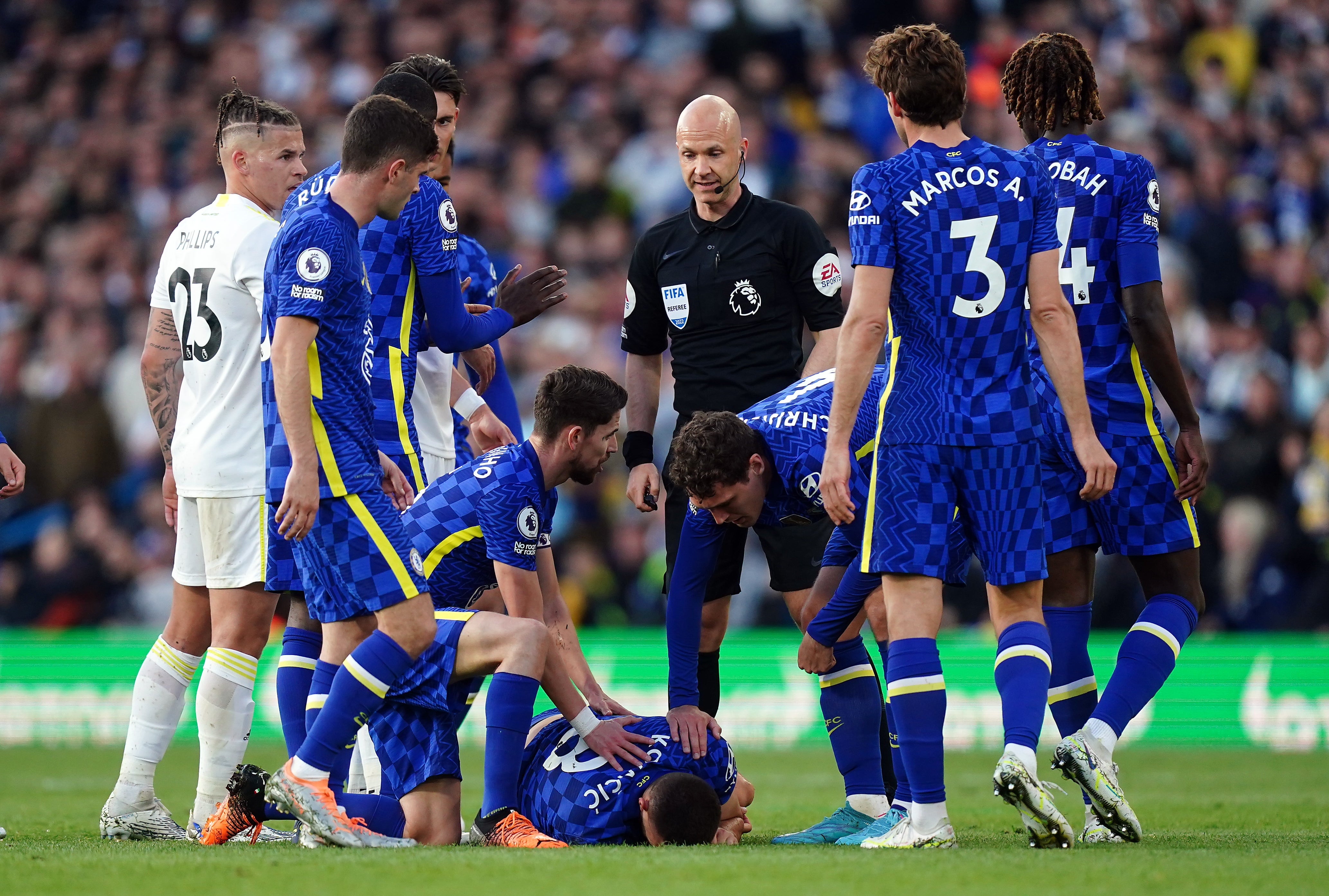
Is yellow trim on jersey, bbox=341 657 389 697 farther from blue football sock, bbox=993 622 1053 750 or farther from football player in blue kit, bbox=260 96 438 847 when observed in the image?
blue football sock, bbox=993 622 1053 750

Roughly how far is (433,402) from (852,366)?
264 centimetres

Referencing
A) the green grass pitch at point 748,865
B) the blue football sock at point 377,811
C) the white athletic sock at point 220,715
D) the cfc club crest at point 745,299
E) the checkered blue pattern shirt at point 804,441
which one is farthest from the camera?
the cfc club crest at point 745,299

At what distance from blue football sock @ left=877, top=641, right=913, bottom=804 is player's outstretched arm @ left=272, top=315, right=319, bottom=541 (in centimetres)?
193

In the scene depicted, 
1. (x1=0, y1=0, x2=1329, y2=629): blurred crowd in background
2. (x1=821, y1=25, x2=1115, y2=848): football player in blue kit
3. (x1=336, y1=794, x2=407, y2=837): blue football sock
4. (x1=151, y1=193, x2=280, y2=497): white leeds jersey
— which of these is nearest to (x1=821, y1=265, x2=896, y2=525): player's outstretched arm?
(x1=821, y1=25, x2=1115, y2=848): football player in blue kit

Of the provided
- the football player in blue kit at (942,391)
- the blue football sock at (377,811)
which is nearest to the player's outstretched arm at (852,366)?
the football player in blue kit at (942,391)

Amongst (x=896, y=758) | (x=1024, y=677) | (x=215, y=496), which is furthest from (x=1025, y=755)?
(x=215, y=496)

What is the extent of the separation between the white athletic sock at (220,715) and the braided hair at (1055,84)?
3667 mm

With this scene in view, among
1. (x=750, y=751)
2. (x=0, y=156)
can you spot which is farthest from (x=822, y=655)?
(x=0, y=156)

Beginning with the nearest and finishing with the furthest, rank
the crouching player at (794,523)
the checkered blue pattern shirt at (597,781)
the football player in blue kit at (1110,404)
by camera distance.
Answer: the checkered blue pattern shirt at (597,781), the crouching player at (794,523), the football player in blue kit at (1110,404)

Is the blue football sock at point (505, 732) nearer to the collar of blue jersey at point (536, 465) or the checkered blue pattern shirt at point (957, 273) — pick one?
the collar of blue jersey at point (536, 465)

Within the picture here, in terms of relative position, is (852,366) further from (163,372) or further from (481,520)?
(163,372)

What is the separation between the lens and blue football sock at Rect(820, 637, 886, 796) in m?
5.84

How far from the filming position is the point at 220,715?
5.76 m

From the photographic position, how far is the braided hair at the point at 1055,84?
19.0 ft
